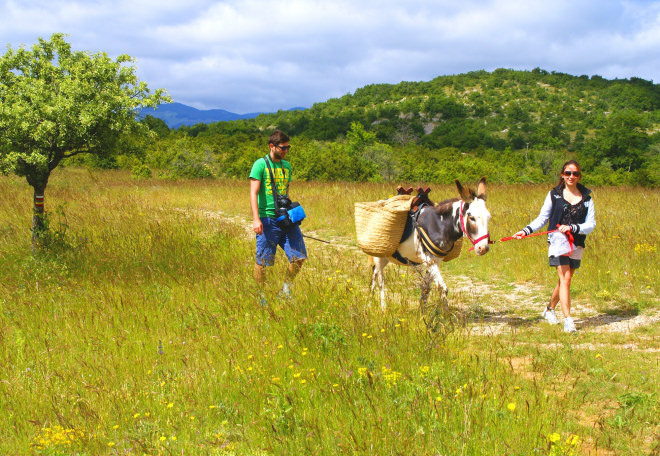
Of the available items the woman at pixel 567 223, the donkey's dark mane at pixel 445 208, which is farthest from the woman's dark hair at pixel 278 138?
the woman at pixel 567 223

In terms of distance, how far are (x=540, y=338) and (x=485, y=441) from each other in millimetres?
2844

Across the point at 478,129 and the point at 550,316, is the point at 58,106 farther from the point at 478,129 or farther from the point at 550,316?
the point at 478,129

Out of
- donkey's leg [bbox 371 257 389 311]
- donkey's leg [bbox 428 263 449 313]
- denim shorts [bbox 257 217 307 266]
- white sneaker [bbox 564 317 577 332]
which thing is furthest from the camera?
donkey's leg [bbox 371 257 389 311]

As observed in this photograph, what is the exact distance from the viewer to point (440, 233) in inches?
223

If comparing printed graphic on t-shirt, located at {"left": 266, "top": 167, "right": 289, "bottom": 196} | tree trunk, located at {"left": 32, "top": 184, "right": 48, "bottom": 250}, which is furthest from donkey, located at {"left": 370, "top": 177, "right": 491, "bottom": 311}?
tree trunk, located at {"left": 32, "top": 184, "right": 48, "bottom": 250}

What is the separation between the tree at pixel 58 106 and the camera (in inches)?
251

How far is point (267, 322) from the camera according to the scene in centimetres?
469

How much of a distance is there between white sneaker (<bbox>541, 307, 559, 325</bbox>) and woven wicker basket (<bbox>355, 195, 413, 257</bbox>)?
205cm

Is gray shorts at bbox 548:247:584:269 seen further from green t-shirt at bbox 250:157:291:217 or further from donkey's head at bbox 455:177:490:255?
green t-shirt at bbox 250:157:291:217

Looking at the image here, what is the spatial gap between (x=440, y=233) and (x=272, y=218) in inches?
79.2

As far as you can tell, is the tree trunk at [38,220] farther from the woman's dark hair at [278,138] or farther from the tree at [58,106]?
the woman's dark hair at [278,138]

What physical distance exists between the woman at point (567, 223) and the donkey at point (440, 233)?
582mm

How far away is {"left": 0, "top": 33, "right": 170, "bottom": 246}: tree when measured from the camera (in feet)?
20.9

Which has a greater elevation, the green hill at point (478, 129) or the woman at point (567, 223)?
the green hill at point (478, 129)
